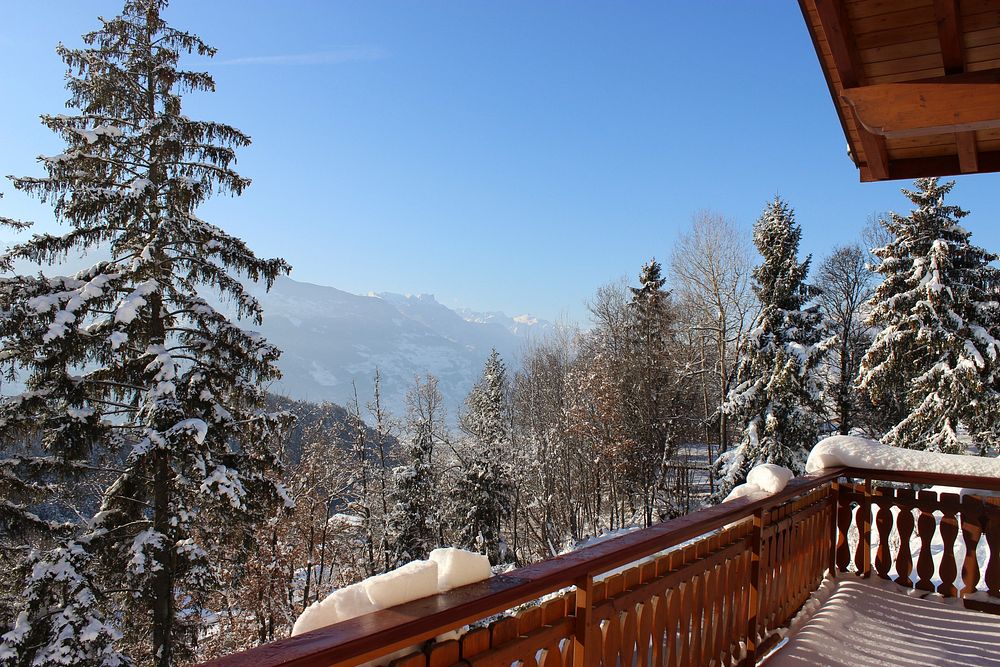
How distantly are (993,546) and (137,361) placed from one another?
1140cm

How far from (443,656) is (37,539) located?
33.6 feet

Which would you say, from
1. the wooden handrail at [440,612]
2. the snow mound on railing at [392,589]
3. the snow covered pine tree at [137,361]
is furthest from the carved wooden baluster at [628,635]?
the snow covered pine tree at [137,361]

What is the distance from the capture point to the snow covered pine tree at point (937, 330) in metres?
13.4

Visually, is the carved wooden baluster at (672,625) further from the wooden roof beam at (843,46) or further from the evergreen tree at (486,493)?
the evergreen tree at (486,493)

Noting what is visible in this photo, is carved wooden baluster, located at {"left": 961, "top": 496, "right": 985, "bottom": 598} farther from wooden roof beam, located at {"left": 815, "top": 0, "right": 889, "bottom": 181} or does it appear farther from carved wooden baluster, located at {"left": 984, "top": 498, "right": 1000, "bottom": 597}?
wooden roof beam, located at {"left": 815, "top": 0, "right": 889, "bottom": 181}

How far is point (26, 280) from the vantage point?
8.51 meters

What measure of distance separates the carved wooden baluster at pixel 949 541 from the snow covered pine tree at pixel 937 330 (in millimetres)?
11226

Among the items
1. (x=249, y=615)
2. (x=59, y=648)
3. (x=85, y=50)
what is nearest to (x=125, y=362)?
(x=59, y=648)

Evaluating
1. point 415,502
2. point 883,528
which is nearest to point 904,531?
point 883,528

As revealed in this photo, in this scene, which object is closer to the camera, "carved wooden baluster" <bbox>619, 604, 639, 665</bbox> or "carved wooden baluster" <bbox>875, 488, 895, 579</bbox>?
"carved wooden baluster" <bbox>619, 604, 639, 665</bbox>

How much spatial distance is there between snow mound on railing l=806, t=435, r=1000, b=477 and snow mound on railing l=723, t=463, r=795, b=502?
1.34 m

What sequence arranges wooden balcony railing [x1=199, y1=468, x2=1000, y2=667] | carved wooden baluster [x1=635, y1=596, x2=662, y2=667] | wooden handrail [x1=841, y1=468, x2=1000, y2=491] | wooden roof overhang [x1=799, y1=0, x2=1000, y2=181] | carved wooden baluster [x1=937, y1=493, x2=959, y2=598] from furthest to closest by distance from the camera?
wooden handrail [x1=841, y1=468, x2=1000, y2=491] < carved wooden baluster [x1=937, y1=493, x2=959, y2=598] < wooden roof overhang [x1=799, y1=0, x2=1000, y2=181] < carved wooden baluster [x1=635, y1=596, x2=662, y2=667] < wooden balcony railing [x1=199, y1=468, x2=1000, y2=667]

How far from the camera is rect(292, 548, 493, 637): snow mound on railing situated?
1293mm

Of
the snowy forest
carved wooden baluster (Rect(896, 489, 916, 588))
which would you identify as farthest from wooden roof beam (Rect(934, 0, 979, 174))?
the snowy forest
